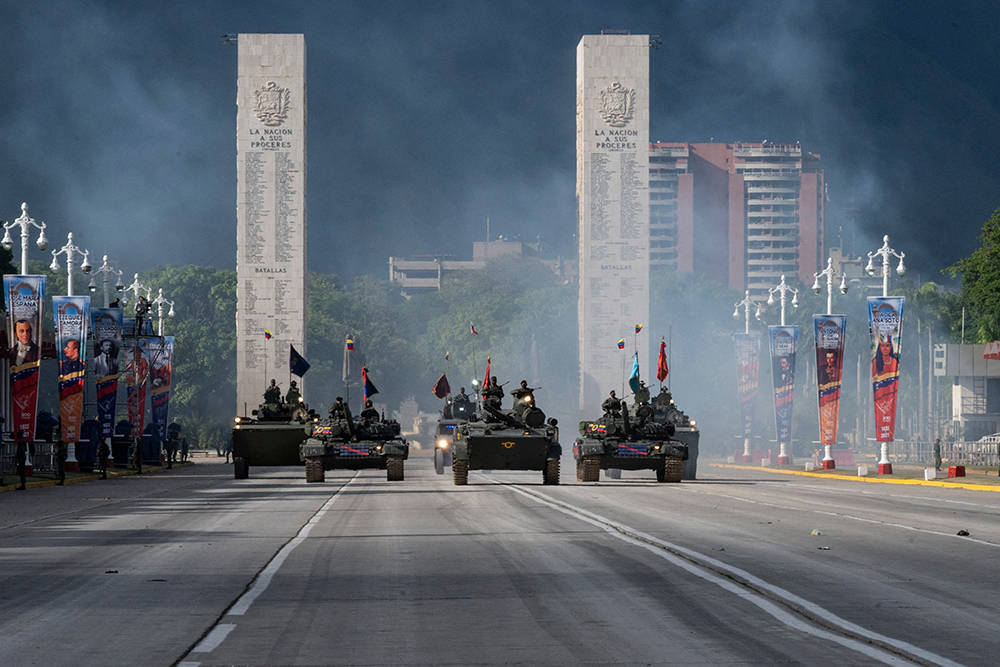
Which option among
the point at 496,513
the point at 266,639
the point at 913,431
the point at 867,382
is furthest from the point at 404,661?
the point at 867,382

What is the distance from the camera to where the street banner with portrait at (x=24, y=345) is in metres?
46.0

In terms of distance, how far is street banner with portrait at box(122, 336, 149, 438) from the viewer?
65438 mm

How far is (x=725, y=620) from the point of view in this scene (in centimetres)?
1223

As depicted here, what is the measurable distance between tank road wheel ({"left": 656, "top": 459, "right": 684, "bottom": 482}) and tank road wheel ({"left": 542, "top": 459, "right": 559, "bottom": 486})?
391cm

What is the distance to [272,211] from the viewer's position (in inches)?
4439

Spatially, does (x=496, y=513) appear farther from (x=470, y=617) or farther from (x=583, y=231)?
(x=583, y=231)

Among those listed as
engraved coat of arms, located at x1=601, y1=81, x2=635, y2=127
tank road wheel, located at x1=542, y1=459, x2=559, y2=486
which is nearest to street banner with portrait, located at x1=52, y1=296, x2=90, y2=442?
tank road wheel, located at x1=542, y1=459, x2=559, y2=486

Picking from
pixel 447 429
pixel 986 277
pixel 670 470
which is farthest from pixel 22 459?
pixel 986 277

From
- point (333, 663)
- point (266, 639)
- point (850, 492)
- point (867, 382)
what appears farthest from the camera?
point (867, 382)

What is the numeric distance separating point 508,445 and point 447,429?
17599 millimetres

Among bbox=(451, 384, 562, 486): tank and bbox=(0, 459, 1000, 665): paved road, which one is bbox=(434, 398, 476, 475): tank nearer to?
bbox=(451, 384, 562, 486): tank

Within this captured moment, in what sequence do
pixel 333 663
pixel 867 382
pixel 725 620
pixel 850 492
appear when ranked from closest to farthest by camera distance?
pixel 333 663, pixel 725 620, pixel 850 492, pixel 867 382

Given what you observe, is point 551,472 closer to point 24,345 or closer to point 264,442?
point 264,442

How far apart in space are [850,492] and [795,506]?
939 cm
